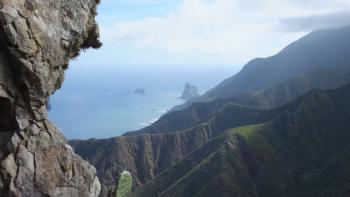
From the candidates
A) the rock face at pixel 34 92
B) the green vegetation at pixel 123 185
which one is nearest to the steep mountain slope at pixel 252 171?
the green vegetation at pixel 123 185

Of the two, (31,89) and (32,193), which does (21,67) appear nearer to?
(31,89)

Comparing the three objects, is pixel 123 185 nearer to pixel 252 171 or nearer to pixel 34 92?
pixel 34 92

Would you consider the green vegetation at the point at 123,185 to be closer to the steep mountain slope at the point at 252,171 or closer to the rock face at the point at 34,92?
the rock face at the point at 34,92

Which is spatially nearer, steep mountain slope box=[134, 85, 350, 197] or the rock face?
the rock face

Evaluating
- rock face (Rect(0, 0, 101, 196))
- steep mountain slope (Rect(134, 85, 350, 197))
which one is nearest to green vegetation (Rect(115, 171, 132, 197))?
rock face (Rect(0, 0, 101, 196))

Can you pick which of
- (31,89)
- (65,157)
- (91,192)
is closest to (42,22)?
(31,89)

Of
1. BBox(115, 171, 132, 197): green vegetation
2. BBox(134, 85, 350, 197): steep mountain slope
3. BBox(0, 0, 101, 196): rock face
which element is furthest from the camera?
BBox(134, 85, 350, 197): steep mountain slope

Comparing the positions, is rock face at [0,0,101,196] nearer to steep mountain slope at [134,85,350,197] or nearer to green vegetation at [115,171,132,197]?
green vegetation at [115,171,132,197]

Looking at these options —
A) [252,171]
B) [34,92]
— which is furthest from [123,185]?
[252,171]
